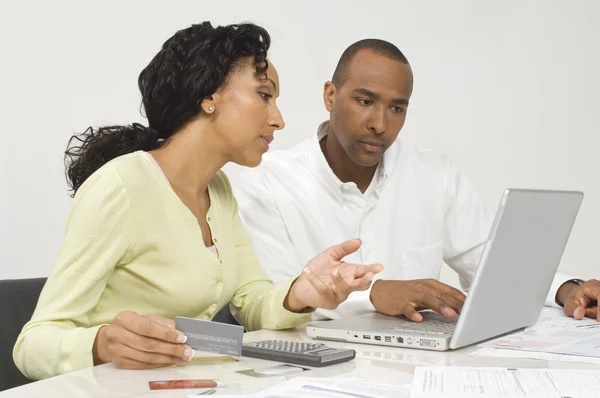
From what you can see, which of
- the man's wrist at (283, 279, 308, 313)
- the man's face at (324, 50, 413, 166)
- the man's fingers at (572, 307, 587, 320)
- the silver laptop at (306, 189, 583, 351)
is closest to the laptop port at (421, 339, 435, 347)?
the silver laptop at (306, 189, 583, 351)

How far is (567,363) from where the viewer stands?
125cm

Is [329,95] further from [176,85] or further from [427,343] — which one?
[427,343]

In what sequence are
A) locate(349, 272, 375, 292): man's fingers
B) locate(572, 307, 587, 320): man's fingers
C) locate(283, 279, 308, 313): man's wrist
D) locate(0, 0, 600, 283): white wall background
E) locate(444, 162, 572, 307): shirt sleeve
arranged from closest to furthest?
locate(349, 272, 375, 292): man's fingers, locate(283, 279, 308, 313): man's wrist, locate(572, 307, 587, 320): man's fingers, locate(444, 162, 572, 307): shirt sleeve, locate(0, 0, 600, 283): white wall background

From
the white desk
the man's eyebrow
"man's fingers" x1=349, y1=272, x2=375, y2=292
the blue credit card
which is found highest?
the man's eyebrow

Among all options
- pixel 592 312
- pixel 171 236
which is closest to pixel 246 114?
pixel 171 236

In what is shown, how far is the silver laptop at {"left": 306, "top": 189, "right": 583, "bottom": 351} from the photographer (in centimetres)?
131

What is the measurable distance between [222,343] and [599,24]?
2.60m

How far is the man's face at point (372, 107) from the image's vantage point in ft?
7.61

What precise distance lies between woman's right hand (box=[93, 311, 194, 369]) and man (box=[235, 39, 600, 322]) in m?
1.01

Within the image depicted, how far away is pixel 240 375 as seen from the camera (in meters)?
1.14

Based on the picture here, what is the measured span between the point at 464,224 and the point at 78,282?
4.77 ft

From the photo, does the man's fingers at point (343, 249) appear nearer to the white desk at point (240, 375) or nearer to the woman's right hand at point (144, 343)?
the white desk at point (240, 375)

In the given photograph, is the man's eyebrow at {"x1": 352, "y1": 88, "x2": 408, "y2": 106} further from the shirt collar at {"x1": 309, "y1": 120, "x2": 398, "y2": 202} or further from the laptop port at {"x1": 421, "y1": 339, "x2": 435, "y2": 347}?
the laptop port at {"x1": 421, "y1": 339, "x2": 435, "y2": 347}

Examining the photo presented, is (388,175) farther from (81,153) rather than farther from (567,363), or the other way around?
(567,363)
